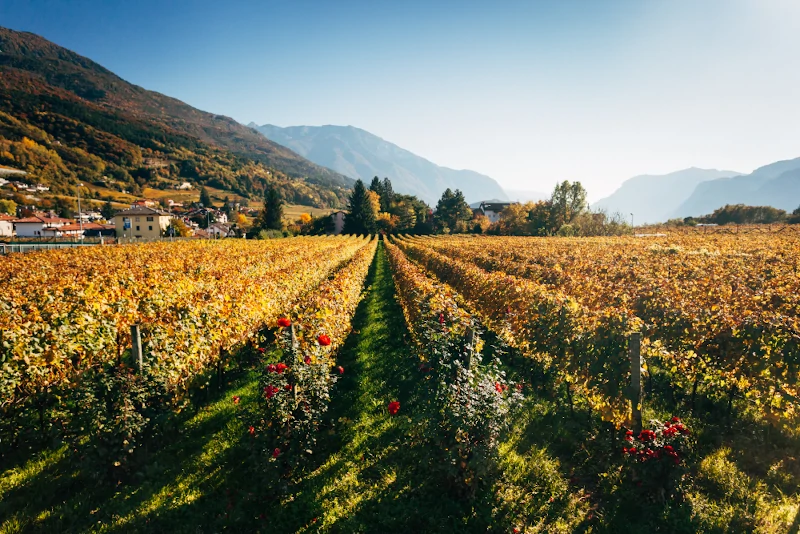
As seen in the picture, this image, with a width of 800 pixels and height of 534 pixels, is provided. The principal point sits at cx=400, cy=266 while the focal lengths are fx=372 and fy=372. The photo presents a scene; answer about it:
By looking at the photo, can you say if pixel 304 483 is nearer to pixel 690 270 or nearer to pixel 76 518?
pixel 76 518

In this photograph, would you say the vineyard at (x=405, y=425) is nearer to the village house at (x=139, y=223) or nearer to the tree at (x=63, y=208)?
the village house at (x=139, y=223)

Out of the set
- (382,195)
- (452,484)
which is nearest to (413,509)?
(452,484)

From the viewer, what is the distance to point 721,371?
584 centimetres

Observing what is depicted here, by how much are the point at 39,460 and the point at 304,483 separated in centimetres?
416

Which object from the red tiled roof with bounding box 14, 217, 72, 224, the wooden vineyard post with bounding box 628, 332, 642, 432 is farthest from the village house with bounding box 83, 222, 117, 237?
the wooden vineyard post with bounding box 628, 332, 642, 432

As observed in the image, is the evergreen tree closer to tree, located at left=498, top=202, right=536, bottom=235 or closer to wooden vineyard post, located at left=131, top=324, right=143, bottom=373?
tree, located at left=498, top=202, right=536, bottom=235

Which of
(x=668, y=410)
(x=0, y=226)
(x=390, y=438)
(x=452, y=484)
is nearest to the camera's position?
(x=452, y=484)

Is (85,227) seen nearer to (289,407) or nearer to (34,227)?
(34,227)

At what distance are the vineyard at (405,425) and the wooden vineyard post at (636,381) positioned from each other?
0.08 feet

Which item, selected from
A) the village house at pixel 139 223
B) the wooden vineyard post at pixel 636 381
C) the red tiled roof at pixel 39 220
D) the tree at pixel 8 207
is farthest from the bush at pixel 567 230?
the tree at pixel 8 207

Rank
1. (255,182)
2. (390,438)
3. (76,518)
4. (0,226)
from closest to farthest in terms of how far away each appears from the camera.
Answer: (76,518) < (390,438) < (0,226) < (255,182)

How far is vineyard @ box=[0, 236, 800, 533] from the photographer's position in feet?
15.0

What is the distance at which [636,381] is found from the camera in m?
5.12

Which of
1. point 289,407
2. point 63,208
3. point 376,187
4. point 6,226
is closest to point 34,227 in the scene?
point 6,226
